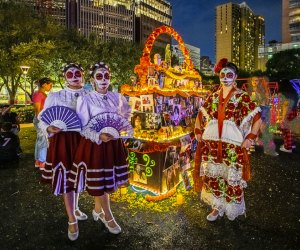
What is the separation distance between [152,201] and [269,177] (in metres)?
2.98

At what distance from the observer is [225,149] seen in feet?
13.3

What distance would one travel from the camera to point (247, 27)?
16362cm

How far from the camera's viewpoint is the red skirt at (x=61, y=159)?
3.61 metres

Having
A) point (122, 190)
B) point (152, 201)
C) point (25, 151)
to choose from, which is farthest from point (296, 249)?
point (25, 151)

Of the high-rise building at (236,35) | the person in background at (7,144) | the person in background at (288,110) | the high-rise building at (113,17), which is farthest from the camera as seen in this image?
the high-rise building at (236,35)

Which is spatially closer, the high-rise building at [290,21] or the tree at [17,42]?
the tree at [17,42]

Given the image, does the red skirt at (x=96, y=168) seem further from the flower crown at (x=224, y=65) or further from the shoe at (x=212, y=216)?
the flower crown at (x=224, y=65)

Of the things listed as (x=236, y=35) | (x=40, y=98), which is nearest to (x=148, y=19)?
(x=236, y=35)

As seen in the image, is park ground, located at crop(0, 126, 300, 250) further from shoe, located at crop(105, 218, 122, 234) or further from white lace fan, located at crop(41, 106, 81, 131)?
white lace fan, located at crop(41, 106, 81, 131)

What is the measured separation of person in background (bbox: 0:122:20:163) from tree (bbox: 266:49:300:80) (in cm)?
5031

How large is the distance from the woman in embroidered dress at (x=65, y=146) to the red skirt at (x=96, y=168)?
11 centimetres

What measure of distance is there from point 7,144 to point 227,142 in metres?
6.13

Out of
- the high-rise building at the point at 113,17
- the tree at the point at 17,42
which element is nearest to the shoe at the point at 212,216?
the tree at the point at 17,42

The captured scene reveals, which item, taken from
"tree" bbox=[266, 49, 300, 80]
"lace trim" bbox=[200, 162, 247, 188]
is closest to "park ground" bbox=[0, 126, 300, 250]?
"lace trim" bbox=[200, 162, 247, 188]
